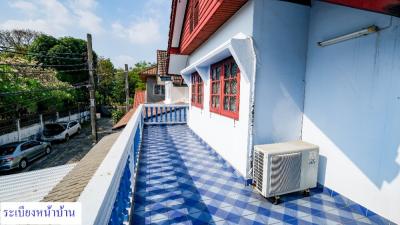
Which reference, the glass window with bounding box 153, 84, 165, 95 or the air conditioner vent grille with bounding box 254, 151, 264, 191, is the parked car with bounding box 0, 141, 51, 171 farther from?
the air conditioner vent grille with bounding box 254, 151, 264, 191

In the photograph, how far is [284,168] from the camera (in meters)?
3.00

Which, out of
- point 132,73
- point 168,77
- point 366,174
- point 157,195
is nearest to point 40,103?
point 168,77

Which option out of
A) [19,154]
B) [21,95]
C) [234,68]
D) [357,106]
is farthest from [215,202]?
[21,95]

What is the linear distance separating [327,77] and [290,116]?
864mm

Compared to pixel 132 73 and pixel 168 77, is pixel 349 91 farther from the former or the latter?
pixel 132 73

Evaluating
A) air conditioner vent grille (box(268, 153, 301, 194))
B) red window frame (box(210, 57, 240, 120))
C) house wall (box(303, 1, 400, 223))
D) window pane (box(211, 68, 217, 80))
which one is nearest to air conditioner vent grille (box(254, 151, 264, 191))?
air conditioner vent grille (box(268, 153, 301, 194))

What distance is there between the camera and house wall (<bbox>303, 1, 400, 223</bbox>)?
7.85 feet

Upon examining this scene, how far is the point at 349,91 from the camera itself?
289cm

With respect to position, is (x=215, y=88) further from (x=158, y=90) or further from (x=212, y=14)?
(x=158, y=90)

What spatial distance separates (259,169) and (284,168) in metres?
0.36

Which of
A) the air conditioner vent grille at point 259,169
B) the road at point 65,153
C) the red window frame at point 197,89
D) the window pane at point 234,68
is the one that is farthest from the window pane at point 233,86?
the road at point 65,153

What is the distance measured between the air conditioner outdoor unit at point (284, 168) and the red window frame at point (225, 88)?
108 centimetres

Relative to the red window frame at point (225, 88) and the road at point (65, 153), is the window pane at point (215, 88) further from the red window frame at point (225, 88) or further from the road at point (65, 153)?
the road at point (65, 153)

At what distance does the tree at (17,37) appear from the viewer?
92.7 ft
